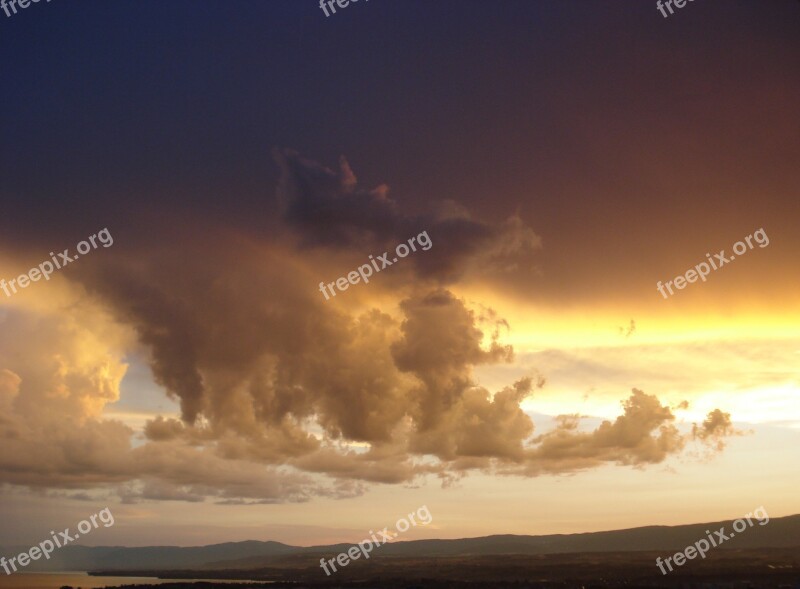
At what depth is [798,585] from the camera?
190 metres

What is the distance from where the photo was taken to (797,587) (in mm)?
187375

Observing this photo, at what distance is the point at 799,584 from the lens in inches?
7574

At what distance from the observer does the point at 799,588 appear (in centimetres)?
18462

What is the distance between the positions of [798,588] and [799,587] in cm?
146

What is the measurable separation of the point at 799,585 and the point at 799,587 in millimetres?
4281

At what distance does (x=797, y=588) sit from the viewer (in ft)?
609

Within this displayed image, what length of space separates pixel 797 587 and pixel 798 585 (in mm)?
3657

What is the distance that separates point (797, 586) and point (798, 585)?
190 cm

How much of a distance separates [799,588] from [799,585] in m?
6.20

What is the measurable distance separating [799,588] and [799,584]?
9170 millimetres

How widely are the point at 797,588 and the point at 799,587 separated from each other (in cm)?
96

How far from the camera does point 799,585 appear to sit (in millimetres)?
189875

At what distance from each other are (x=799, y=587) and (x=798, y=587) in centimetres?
68

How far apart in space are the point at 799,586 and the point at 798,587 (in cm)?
131
